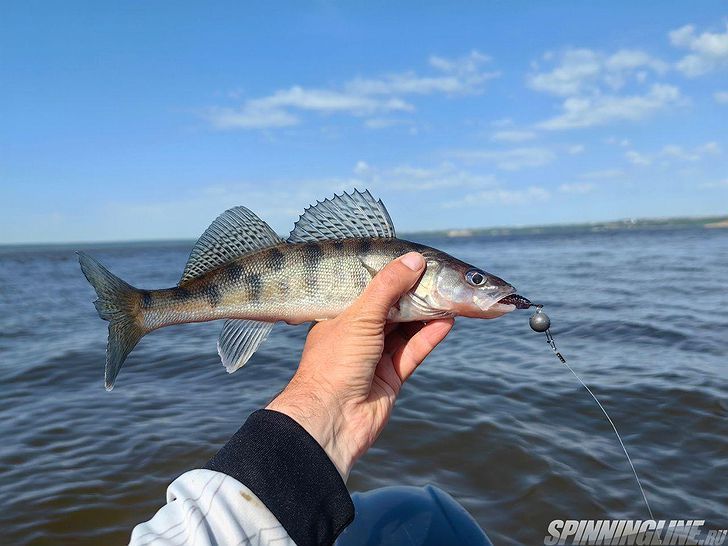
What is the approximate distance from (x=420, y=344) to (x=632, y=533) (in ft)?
10.0

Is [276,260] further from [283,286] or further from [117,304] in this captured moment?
[117,304]

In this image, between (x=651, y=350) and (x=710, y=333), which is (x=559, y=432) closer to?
(x=651, y=350)

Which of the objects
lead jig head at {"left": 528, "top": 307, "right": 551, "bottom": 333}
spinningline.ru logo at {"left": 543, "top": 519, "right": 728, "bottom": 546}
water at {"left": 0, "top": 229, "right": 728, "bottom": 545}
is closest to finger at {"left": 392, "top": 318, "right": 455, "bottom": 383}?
lead jig head at {"left": 528, "top": 307, "right": 551, "bottom": 333}

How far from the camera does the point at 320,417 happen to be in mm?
2920

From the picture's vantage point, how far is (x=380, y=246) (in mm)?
3947

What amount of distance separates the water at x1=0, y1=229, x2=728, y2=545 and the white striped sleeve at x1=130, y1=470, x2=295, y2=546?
3578 mm

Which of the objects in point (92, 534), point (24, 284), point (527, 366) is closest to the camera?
point (92, 534)

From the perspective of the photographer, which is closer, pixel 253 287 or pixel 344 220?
pixel 253 287

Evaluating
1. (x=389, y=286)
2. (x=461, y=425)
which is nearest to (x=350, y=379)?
(x=389, y=286)

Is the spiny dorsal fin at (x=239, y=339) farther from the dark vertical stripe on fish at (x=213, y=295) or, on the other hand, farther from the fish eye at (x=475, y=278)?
the fish eye at (x=475, y=278)

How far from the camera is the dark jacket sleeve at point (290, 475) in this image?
2.27 metres

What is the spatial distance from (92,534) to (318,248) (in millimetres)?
3675

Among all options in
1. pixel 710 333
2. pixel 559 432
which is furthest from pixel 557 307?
pixel 559 432

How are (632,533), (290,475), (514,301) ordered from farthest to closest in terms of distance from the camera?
(632,533) < (514,301) < (290,475)
